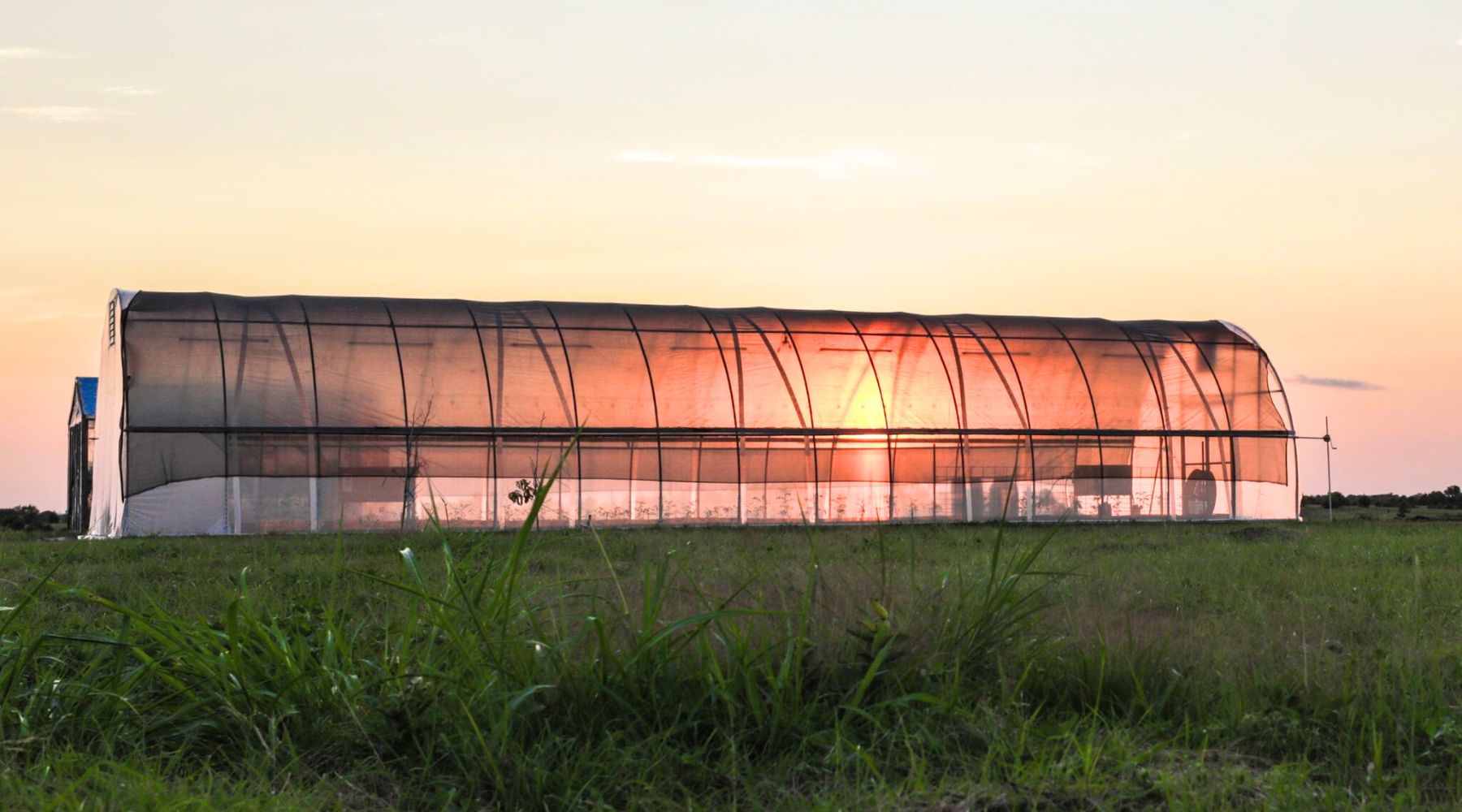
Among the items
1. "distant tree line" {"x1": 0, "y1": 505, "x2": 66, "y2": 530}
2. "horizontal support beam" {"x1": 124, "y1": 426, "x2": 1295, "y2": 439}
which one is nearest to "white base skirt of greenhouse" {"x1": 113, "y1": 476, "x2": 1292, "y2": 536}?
"horizontal support beam" {"x1": 124, "y1": 426, "x2": 1295, "y2": 439}

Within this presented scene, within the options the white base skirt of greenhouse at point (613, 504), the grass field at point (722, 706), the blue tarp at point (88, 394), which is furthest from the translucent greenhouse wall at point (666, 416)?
the grass field at point (722, 706)

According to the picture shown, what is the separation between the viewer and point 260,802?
472 cm

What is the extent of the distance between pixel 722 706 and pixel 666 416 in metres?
22.2

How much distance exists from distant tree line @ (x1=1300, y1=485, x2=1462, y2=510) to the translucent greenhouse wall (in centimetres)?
652

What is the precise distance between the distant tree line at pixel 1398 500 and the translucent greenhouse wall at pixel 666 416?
652 cm

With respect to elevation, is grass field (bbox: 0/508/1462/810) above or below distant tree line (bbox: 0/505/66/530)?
above

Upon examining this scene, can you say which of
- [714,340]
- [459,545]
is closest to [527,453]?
[714,340]

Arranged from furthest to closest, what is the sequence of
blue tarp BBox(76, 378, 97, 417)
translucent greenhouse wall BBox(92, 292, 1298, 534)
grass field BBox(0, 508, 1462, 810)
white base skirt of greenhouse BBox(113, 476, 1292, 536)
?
blue tarp BBox(76, 378, 97, 417) → translucent greenhouse wall BBox(92, 292, 1298, 534) → white base skirt of greenhouse BBox(113, 476, 1292, 536) → grass field BBox(0, 508, 1462, 810)

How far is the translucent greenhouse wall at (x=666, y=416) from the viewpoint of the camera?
25.5 m

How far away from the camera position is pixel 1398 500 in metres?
44.3

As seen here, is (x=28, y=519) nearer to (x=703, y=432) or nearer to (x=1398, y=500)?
(x=703, y=432)

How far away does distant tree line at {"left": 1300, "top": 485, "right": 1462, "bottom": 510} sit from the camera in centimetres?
3772

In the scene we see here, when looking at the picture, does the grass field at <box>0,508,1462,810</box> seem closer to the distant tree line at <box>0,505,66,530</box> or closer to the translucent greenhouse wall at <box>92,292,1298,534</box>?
the translucent greenhouse wall at <box>92,292,1298,534</box>

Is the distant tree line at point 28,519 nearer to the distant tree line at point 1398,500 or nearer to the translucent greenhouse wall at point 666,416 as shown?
the translucent greenhouse wall at point 666,416
